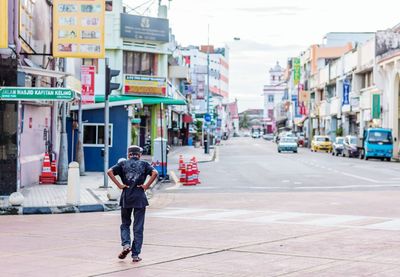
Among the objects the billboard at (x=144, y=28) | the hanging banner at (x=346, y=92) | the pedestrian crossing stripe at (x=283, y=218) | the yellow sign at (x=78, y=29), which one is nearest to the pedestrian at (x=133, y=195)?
the pedestrian crossing stripe at (x=283, y=218)

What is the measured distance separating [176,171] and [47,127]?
35.2 ft

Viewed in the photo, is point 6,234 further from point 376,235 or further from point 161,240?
point 376,235

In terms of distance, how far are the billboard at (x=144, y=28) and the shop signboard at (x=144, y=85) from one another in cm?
301

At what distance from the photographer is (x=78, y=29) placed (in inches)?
978

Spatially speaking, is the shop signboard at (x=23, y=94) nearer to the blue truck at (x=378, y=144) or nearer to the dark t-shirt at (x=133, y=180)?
the dark t-shirt at (x=133, y=180)

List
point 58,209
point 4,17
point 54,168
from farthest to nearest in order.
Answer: point 54,168 < point 4,17 < point 58,209

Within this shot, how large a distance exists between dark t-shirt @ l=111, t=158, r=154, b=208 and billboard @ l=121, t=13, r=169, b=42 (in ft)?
152

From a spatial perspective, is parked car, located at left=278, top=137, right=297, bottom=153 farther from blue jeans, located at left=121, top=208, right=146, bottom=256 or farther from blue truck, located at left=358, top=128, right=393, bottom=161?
blue jeans, located at left=121, top=208, right=146, bottom=256

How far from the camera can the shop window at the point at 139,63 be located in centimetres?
5869

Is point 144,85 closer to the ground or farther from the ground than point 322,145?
farther from the ground

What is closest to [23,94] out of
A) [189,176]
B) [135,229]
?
[135,229]

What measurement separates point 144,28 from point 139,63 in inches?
109

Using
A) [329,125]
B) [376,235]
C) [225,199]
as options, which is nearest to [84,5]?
[225,199]

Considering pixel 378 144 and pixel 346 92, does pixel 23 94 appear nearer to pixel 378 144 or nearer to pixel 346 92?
pixel 378 144
